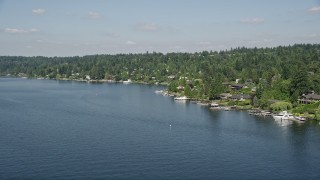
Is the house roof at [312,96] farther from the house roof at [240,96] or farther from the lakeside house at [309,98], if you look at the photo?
the house roof at [240,96]

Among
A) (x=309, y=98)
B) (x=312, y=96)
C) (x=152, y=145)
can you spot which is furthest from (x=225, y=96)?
(x=152, y=145)

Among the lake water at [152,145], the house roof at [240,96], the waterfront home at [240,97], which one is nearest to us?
the lake water at [152,145]

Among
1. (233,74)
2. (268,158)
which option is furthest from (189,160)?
(233,74)

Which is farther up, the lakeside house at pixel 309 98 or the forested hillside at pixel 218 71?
the forested hillside at pixel 218 71

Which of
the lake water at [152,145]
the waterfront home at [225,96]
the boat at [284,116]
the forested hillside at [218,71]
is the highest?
the forested hillside at [218,71]

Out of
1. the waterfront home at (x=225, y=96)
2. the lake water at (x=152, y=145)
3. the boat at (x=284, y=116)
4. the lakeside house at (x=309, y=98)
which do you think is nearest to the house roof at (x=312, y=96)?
the lakeside house at (x=309, y=98)

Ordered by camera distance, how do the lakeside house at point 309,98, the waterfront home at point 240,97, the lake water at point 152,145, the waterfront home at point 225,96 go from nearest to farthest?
the lake water at point 152,145
the lakeside house at point 309,98
the waterfront home at point 240,97
the waterfront home at point 225,96

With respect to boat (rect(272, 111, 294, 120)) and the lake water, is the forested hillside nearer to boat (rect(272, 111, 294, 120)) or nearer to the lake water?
boat (rect(272, 111, 294, 120))

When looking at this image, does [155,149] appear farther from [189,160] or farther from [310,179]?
[310,179]
